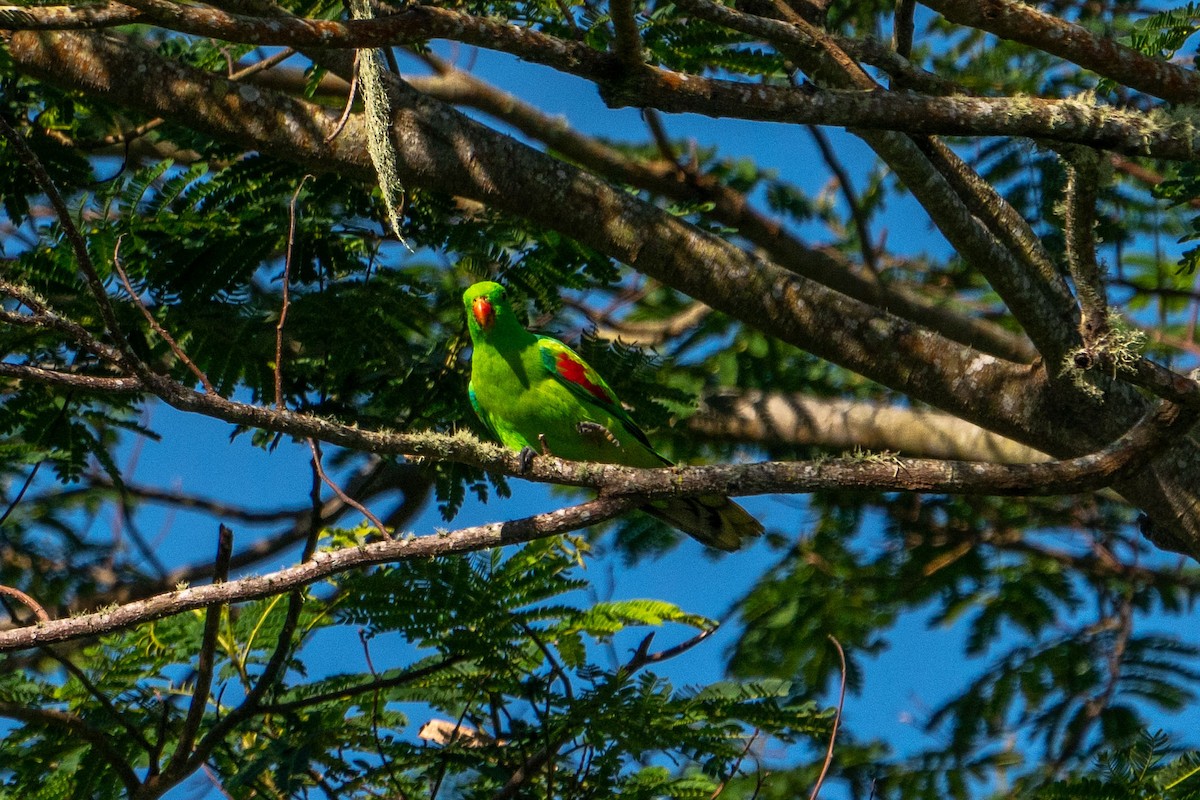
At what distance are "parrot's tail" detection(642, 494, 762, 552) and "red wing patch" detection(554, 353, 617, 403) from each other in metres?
0.75

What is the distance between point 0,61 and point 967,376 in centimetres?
381

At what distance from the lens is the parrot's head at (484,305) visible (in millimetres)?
5105

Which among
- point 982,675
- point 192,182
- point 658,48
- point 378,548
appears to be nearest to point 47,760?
point 378,548

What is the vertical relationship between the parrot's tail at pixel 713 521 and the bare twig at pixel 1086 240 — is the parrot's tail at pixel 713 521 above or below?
above

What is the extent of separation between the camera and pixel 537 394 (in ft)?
17.2

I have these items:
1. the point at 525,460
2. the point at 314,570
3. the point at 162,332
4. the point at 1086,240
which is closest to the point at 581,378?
the point at 525,460

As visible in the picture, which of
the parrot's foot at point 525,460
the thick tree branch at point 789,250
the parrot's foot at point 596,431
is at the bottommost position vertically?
the parrot's foot at point 525,460

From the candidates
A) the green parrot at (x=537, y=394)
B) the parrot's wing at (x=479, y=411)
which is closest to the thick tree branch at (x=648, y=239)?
the green parrot at (x=537, y=394)

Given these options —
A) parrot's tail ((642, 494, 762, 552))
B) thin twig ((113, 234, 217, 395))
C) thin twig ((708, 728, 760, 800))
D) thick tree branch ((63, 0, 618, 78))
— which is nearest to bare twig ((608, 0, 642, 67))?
thick tree branch ((63, 0, 618, 78))

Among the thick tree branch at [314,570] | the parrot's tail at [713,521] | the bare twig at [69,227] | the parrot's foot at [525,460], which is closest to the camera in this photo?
the bare twig at [69,227]

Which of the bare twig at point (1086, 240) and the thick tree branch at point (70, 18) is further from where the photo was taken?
the bare twig at point (1086, 240)

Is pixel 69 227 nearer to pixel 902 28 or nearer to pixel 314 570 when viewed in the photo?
pixel 314 570

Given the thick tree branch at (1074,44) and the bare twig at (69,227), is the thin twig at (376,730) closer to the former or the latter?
the bare twig at (69,227)

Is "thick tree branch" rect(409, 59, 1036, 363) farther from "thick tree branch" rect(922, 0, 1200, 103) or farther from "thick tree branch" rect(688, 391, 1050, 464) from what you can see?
"thick tree branch" rect(922, 0, 1200, 103)
